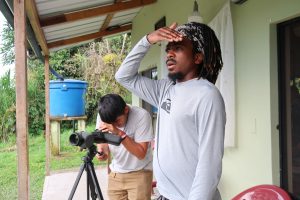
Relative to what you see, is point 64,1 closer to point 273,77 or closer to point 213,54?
point 273,77

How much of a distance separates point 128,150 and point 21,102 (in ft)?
2.99

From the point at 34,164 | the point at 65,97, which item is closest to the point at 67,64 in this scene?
the point at 65,97

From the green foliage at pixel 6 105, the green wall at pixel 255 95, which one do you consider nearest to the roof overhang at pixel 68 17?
the green wall at pixel 255 95

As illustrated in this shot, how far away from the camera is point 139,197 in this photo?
94.9 inches

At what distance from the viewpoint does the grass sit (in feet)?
18.5

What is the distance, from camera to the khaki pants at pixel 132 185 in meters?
2.41

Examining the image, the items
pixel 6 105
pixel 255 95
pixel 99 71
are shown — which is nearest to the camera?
pixel 255 95

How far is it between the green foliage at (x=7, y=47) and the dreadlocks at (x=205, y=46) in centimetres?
1407

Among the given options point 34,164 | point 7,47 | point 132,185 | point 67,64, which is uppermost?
point 7,47

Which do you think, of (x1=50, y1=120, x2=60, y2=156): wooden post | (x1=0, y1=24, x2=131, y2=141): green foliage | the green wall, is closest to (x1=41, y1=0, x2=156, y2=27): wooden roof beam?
the green wall

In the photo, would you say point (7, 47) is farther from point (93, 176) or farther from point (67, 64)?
point (93, 176)

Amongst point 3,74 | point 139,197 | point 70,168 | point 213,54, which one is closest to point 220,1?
point 139,197

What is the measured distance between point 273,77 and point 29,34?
2990mm

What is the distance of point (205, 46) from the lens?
1.38 meters
